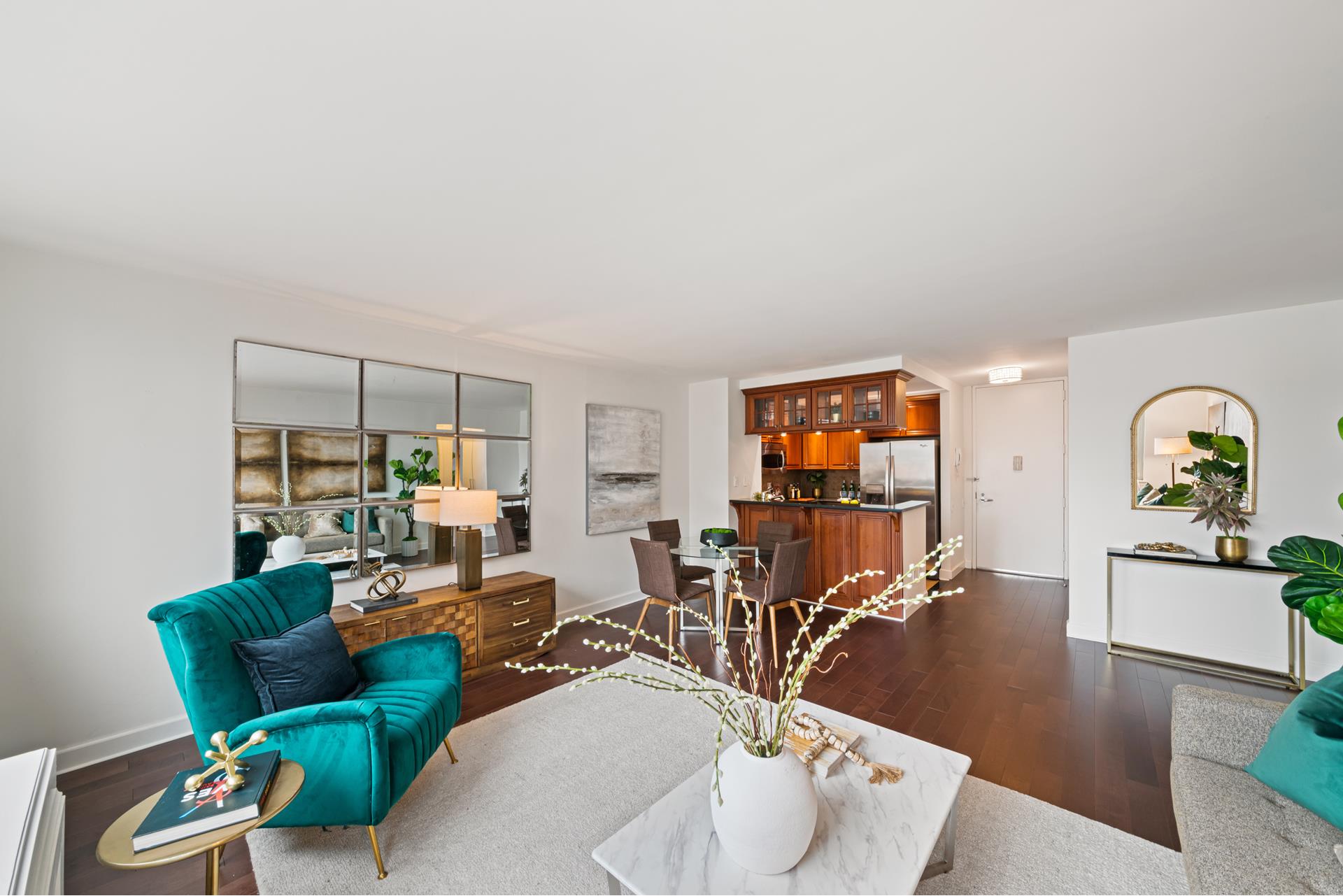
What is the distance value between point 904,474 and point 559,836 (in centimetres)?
541

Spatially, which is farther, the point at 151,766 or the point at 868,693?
the point at 868,693

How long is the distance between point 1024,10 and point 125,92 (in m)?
2.24

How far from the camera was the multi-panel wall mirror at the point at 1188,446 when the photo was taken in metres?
3.52

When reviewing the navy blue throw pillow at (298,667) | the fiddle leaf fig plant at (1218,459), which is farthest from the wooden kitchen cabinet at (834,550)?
the navy blue throw pillow at (298,667)

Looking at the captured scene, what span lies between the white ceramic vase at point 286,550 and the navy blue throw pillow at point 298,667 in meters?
0.97

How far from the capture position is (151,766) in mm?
2453

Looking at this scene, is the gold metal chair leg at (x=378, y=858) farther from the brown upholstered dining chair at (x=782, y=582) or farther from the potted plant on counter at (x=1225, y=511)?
the potted plant on counter at (x=1225, y=511)

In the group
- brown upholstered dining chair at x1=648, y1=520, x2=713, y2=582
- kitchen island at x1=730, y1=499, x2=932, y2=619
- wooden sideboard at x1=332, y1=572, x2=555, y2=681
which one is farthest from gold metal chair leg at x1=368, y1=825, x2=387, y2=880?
kitchen island at x1=730, y1=499, x2=932, y2=619

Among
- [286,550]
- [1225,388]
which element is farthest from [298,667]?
[1225,388]

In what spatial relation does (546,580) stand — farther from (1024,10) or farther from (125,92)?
(1024,10)

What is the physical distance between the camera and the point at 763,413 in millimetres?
5984

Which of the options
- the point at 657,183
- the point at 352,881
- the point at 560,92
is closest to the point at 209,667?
the point at 352,881

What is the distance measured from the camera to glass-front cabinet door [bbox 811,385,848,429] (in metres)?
5.32

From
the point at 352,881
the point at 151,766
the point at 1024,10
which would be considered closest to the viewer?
the point at 1024,10
